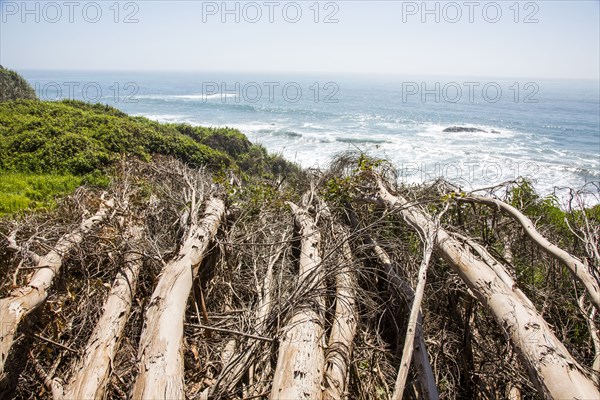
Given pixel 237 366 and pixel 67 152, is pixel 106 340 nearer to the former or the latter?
pixel 237 366

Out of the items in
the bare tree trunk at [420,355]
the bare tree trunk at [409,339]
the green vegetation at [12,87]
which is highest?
the green vegetation at [12,87]

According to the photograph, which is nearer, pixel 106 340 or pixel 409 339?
pixel 409 339

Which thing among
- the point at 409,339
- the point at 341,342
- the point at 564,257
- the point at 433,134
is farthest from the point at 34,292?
the point at 433,134

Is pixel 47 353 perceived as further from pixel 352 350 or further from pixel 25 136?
pixel 25 136

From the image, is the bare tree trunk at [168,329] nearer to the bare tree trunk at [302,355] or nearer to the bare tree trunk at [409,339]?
the bare tree trunk at [302,355]

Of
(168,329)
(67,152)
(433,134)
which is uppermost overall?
(433,134)

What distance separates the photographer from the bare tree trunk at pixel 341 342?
9.19 ft

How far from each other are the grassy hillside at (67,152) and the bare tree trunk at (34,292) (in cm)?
386

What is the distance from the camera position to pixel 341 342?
3.22 meters

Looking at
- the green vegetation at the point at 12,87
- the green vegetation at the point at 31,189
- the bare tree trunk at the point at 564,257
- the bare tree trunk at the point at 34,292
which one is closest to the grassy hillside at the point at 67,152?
the green vegetation at the point at 31,189

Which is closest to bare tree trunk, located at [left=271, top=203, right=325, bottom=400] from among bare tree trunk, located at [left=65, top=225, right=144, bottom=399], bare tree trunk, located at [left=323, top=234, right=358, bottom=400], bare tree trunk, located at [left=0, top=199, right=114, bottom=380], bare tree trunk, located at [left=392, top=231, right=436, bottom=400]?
Answer: bare tree trunk, located at [left=323, top=234, right=358, bottom=400]

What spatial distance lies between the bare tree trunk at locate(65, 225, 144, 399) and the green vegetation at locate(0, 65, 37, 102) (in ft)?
84.7

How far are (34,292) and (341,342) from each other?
293 cm

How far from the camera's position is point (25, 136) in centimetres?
1195
